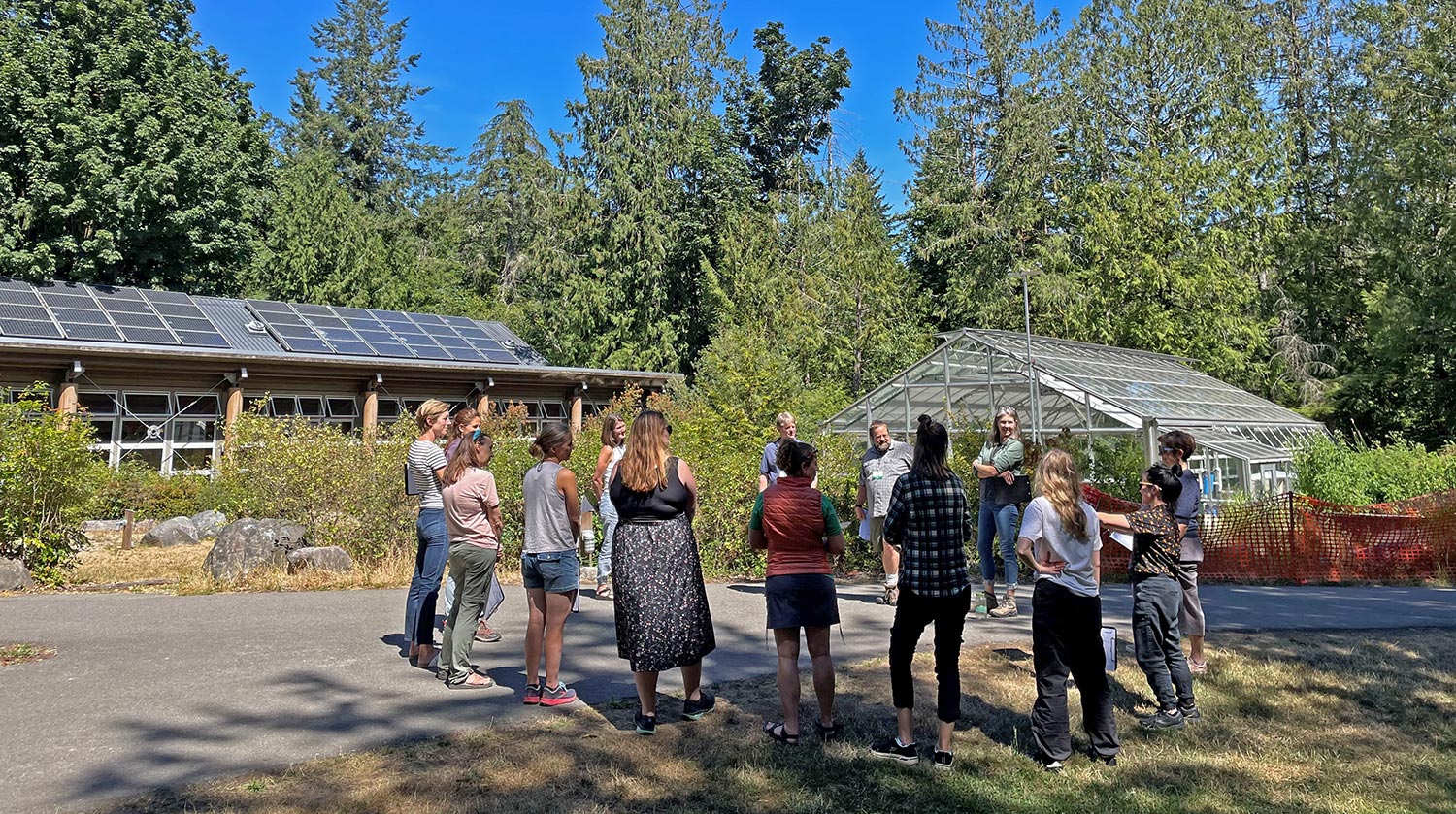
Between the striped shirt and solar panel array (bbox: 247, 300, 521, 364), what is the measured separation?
1666 cm

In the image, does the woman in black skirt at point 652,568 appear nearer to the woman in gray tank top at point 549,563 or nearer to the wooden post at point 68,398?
the woman in gray tank top at point 549,563

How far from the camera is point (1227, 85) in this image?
107 ft

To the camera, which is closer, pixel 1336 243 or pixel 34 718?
pixel 34 718

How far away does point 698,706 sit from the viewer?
5.16m

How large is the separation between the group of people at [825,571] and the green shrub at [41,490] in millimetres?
7005

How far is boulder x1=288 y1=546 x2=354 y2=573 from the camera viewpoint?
999 cm

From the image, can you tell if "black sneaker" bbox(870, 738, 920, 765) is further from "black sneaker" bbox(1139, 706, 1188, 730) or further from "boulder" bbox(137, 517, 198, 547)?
"boulder" bbox(137, 517, 198, 547)

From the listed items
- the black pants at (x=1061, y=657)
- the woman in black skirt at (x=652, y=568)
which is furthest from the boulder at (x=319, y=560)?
the black pants at (x=1061, y=657)

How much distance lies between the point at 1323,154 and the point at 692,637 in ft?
130

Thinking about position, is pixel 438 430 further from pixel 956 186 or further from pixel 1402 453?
pixel 956 186

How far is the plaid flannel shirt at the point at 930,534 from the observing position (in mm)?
4535

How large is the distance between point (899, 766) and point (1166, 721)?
70.1 inches

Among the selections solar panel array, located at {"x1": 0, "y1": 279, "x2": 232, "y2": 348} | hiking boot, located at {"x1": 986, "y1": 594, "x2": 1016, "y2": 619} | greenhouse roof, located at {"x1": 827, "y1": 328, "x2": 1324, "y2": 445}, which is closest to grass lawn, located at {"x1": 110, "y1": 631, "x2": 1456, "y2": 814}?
hiking boot, located at {"x1": 986, "y1": 594, "x2": 1016, "y2": 619}

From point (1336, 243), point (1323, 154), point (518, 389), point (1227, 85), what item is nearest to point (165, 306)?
point (518, 389)
